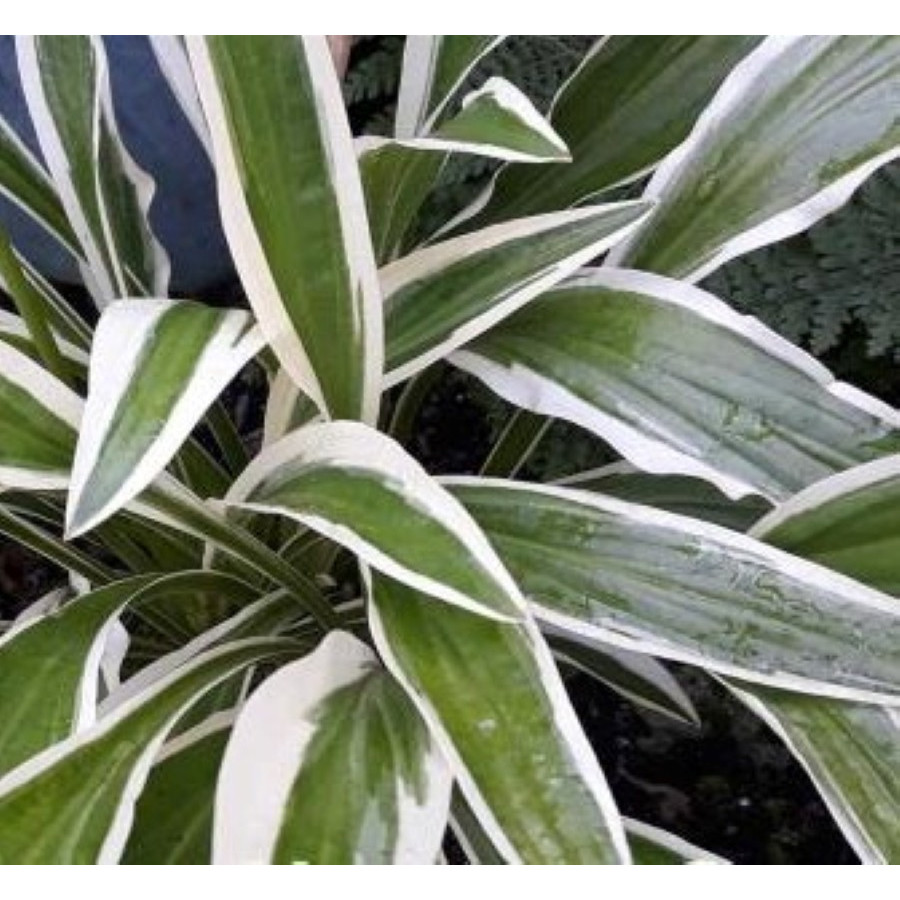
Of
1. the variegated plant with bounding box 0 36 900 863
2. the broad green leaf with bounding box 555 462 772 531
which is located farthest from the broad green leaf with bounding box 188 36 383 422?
the broad green leaf with bounding box 555 462 772 531

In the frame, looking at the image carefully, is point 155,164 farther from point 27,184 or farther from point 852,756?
point 852,756

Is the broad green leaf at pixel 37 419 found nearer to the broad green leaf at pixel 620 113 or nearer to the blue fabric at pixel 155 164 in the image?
the broad green leaf at pixel 620 113

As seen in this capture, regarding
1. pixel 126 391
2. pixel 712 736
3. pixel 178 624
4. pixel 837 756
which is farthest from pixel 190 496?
pixel 712 736

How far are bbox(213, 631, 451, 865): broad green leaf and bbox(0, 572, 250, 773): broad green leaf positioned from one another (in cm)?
9

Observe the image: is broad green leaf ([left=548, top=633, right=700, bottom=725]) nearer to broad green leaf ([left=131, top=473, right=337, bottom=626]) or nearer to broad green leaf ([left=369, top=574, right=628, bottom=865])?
broad green leaf ([left=131, top=473, right=337, bottom=626])

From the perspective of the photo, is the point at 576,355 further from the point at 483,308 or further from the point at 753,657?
the point at 753,657

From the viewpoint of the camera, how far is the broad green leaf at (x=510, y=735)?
679 mm

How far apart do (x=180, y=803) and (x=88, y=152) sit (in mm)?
398

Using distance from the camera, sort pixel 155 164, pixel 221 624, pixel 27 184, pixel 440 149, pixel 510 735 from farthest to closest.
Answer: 1. pixel 155 164
2. pixel 27 184
3. pixel 221 624
4. pixel 440 149
5. pixel 510 735

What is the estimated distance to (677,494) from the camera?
3.15 ft

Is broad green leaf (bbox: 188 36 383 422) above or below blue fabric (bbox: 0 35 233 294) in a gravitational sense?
below

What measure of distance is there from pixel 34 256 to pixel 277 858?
85 centimetres

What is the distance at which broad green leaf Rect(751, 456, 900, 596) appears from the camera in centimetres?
77

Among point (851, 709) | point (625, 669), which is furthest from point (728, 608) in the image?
point (625, 669)
